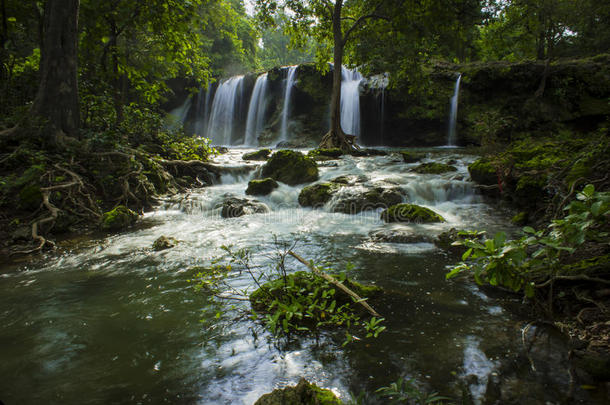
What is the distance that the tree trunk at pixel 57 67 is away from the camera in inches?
287

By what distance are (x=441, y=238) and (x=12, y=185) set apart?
24.7 ft

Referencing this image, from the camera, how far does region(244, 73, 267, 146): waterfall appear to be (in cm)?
2612

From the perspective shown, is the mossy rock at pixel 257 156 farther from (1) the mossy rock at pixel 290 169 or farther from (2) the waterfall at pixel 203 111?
(2) the waterfall at pixel 203 111

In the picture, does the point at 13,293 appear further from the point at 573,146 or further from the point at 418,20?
the point at 418,20

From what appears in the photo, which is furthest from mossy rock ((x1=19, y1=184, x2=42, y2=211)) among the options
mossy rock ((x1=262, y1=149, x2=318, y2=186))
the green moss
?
the green moss

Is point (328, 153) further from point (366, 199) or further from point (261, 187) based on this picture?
point (366, 199)

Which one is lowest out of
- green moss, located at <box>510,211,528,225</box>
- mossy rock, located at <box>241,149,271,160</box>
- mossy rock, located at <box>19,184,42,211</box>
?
green moss, located at <box>510,211,528,225</box>

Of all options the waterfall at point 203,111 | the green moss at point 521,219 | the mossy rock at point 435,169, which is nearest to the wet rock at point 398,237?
the green moss at point 521,219

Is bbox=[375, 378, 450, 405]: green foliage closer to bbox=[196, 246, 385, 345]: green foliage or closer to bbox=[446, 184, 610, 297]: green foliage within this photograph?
bbox=[196, 246, 385, 345]: green foliage

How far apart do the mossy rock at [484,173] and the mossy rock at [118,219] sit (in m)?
8.07

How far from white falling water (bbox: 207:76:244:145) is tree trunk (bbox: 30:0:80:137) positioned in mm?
20154

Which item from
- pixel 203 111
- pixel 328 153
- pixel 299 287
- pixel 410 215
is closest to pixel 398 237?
pixel 410 215

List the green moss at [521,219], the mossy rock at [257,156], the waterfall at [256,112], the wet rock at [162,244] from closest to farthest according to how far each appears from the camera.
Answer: the wet rock at [162,244] < the green moss at [521,219] < the mossy rock at [257,156] < the waterfall at [256,112]

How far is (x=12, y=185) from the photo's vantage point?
5855mm
